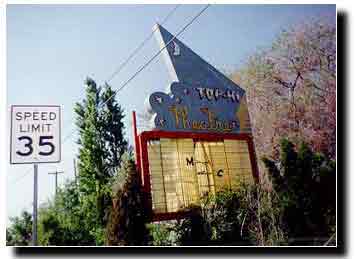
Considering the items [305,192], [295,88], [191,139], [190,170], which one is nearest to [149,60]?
[191,139]

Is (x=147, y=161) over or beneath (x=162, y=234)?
over

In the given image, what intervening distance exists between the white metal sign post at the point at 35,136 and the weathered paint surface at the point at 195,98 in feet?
2.94

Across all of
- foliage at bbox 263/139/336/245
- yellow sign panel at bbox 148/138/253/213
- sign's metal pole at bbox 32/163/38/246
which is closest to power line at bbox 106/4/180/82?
yellow sign panel at bbox 148/138/253/213

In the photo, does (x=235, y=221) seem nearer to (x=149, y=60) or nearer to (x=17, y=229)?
(x=149, y=60)

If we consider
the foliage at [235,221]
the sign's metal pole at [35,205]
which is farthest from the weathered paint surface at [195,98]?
the sign's metal pole at [35,205]

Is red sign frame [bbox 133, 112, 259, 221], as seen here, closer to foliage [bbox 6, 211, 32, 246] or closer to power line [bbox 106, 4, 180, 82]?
power line [bbox 106, 4, 180, 82]

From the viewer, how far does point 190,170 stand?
443 cm

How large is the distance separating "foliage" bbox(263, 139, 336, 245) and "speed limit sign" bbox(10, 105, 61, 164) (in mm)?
1892

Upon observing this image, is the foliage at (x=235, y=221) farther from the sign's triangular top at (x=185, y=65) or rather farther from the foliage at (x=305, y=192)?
the sign's triangular top at (x=185, y=65)

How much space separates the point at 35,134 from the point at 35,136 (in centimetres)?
2

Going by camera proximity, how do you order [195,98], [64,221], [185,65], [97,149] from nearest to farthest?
[64,221] → [97,149] → [185,65] → [195,98]

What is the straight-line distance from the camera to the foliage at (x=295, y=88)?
13.9 ft

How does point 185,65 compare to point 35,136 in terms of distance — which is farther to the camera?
point 185,65

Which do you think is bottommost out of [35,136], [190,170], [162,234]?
[162,234]
